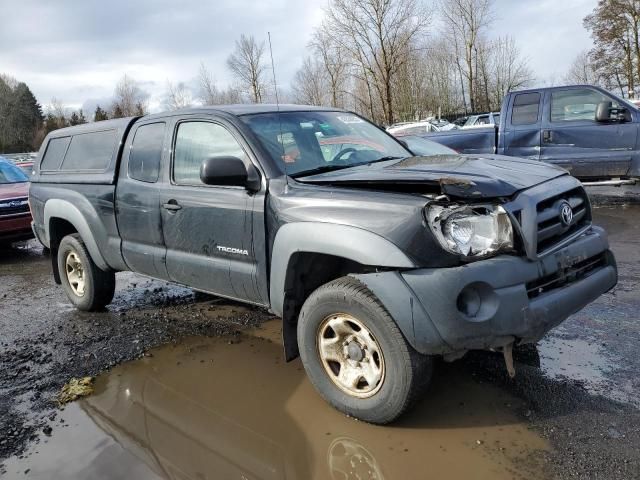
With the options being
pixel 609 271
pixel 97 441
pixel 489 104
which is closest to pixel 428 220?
pixel 609 271

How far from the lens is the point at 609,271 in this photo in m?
3.19

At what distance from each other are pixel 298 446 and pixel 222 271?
52.6 inches

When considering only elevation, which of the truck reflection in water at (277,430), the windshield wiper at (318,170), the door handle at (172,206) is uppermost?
the windshield wiper at (318,170)

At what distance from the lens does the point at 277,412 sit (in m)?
3.16

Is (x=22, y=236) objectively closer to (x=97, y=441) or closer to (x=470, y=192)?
(x=97, y=441)

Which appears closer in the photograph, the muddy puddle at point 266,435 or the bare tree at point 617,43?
the muddy puddle at point 266,435

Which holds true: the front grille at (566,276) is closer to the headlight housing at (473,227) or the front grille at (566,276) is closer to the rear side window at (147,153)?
the headlight housing at (473,227)

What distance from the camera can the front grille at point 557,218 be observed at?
283 cm

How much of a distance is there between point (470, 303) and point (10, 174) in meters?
9.65

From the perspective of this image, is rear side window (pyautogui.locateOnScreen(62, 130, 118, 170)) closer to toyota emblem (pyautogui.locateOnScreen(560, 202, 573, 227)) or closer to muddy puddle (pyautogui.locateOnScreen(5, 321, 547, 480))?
muddy puddle (pyautogui.locateOnScreen(5, 321, 547, 480))

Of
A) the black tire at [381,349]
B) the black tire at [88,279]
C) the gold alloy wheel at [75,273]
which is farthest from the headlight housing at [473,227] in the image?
the gold alloy wheel at [75,273]

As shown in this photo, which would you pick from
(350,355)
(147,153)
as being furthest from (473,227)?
(147,153)

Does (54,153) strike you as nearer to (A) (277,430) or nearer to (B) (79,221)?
(B) (79,221)

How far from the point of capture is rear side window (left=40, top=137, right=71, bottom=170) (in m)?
5.42
